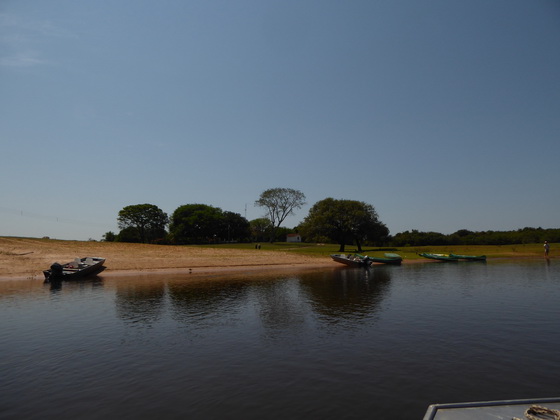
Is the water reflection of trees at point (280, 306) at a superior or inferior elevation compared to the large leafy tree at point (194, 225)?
inferior

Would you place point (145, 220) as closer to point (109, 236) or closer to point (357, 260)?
point (109, 236)

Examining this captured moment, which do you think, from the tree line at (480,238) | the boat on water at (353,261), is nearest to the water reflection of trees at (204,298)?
the boat on water at (353,261)

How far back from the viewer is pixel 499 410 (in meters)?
8.90

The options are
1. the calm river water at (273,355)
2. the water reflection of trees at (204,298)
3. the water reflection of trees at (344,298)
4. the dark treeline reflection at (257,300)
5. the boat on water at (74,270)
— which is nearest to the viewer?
the calm river water at (273,355)

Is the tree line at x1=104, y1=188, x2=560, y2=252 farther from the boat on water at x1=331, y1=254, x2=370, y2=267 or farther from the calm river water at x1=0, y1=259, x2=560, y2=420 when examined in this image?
the calm river water at x1=0, y1=259, x2=560, y2=420

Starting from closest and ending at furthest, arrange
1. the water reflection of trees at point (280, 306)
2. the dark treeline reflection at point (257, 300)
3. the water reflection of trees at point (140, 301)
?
the water reflection of trees at point (280, 306), the dark treeline reflection at point (257, 300), the water reflection of trees at point (140, 301)

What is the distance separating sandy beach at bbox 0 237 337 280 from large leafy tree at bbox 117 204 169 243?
70452 millimetres

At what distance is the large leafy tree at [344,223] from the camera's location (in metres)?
92.8

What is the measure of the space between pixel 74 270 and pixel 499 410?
51468mm

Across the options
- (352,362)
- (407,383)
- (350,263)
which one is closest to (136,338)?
(352,362)

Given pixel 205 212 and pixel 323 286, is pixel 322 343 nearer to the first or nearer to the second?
pixel 323 286

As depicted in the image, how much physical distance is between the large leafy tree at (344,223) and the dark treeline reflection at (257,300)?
51556mm

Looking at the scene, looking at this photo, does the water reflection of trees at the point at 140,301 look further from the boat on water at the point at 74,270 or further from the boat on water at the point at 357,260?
the boat on water at the point at 357,260

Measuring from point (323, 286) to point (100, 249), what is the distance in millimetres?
52353
